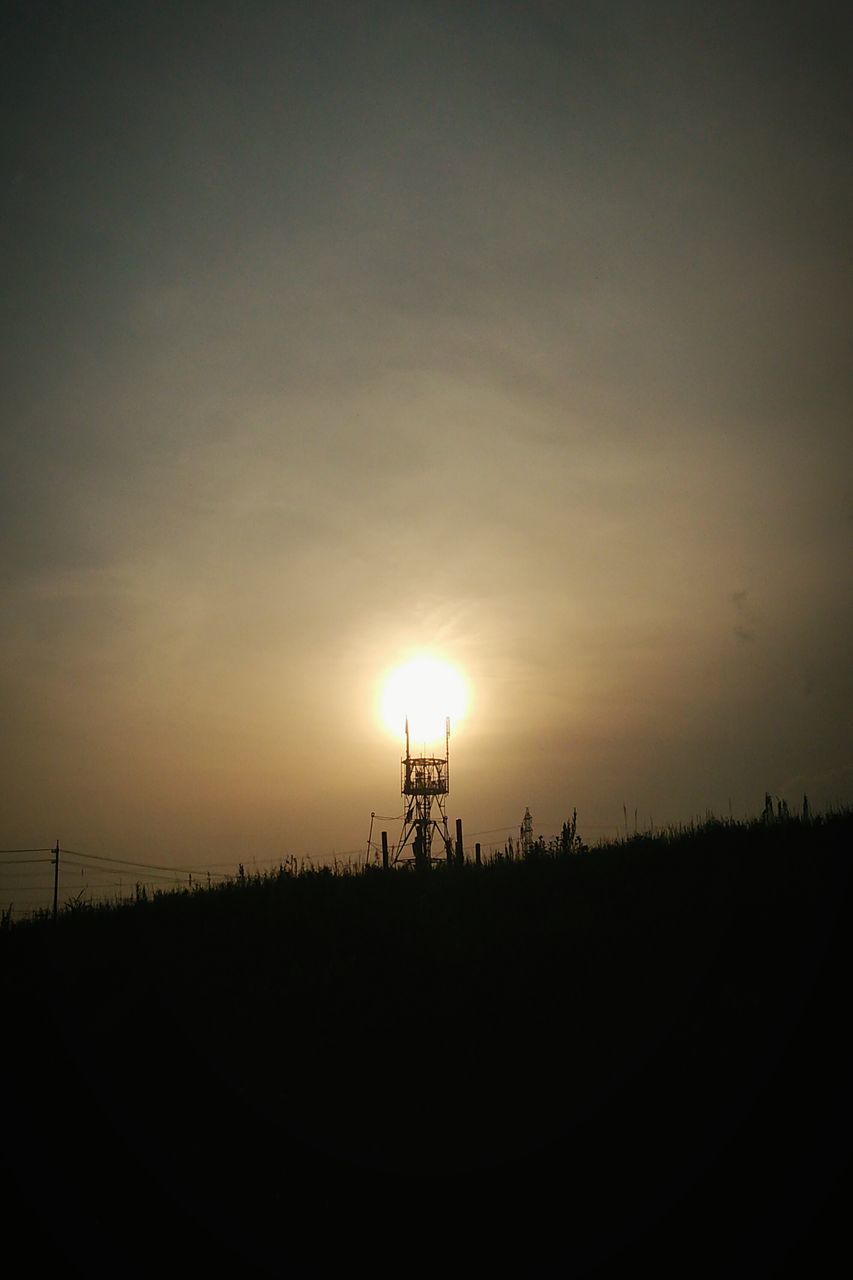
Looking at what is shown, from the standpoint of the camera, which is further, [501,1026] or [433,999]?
[433,999]

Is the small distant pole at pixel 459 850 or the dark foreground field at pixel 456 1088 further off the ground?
the small distant pole at pixel 459 850

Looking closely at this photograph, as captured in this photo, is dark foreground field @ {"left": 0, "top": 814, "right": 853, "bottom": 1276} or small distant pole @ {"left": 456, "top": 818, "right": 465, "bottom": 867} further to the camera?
small distant pole @ {"left": 456, "top": 818, "right": 465, "bottom": 867}

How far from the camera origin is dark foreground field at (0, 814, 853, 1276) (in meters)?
7.77

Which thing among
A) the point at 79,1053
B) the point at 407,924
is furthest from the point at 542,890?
the point at 79,1053

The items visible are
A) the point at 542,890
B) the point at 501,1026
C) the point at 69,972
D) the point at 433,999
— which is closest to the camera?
the point at 501,1026

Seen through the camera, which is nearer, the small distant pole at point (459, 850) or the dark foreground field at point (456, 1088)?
the dark foreground field at point (456, 1088)

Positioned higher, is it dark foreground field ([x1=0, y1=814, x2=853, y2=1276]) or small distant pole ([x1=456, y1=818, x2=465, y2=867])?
small distant pole ([x1=456, y1=818, x2=465, y2=867])

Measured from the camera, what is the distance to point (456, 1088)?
31.0 ft

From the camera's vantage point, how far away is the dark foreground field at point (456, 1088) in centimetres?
777

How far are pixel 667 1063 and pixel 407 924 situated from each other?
5.23 meters

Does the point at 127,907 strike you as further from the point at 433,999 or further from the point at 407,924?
the point at 433,999

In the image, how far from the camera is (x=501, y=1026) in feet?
33.7

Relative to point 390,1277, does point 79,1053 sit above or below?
above

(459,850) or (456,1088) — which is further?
(459,850)
